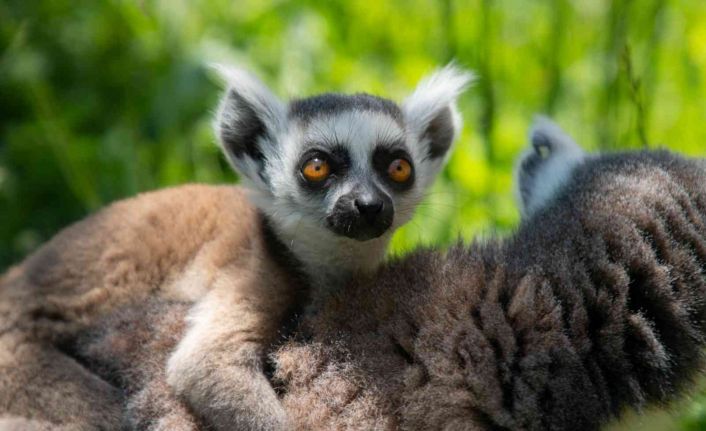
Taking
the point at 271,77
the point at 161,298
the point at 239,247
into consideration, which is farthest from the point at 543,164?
the point at 271,77

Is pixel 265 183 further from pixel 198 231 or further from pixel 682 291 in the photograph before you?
pixel 682 291

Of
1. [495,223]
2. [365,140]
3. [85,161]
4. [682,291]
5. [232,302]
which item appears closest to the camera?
[682,291]

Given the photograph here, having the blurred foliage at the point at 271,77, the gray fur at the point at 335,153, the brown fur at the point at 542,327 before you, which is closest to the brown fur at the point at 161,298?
the gray fur at the point at 335,153

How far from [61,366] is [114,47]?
3.41 meters

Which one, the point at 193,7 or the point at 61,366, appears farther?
the point at 193,7

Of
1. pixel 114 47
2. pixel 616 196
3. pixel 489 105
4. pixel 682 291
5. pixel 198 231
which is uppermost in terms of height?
pixel 114 47

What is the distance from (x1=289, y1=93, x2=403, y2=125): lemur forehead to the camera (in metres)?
4.11

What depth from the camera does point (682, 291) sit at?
295cm

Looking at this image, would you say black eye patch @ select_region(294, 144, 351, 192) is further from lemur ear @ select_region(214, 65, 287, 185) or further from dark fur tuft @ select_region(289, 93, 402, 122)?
lemur ear @ select_region(214, 65, 287, 185)

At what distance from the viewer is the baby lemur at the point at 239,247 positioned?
3.50 m

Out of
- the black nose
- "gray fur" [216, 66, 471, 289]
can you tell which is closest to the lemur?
the black nose

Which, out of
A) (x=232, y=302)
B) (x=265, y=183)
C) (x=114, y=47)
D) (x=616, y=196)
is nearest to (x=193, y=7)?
(x=114, y=47)

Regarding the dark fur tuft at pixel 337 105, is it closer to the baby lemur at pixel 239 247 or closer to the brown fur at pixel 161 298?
the baby lemur at pixel 239 247

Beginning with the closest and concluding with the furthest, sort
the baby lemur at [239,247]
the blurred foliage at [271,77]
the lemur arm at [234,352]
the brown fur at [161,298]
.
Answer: the lemur arm at [234,352] < the brown fur at [161,298] < the baby lemur at [239,247] < the blurred foliage at [271,77]
